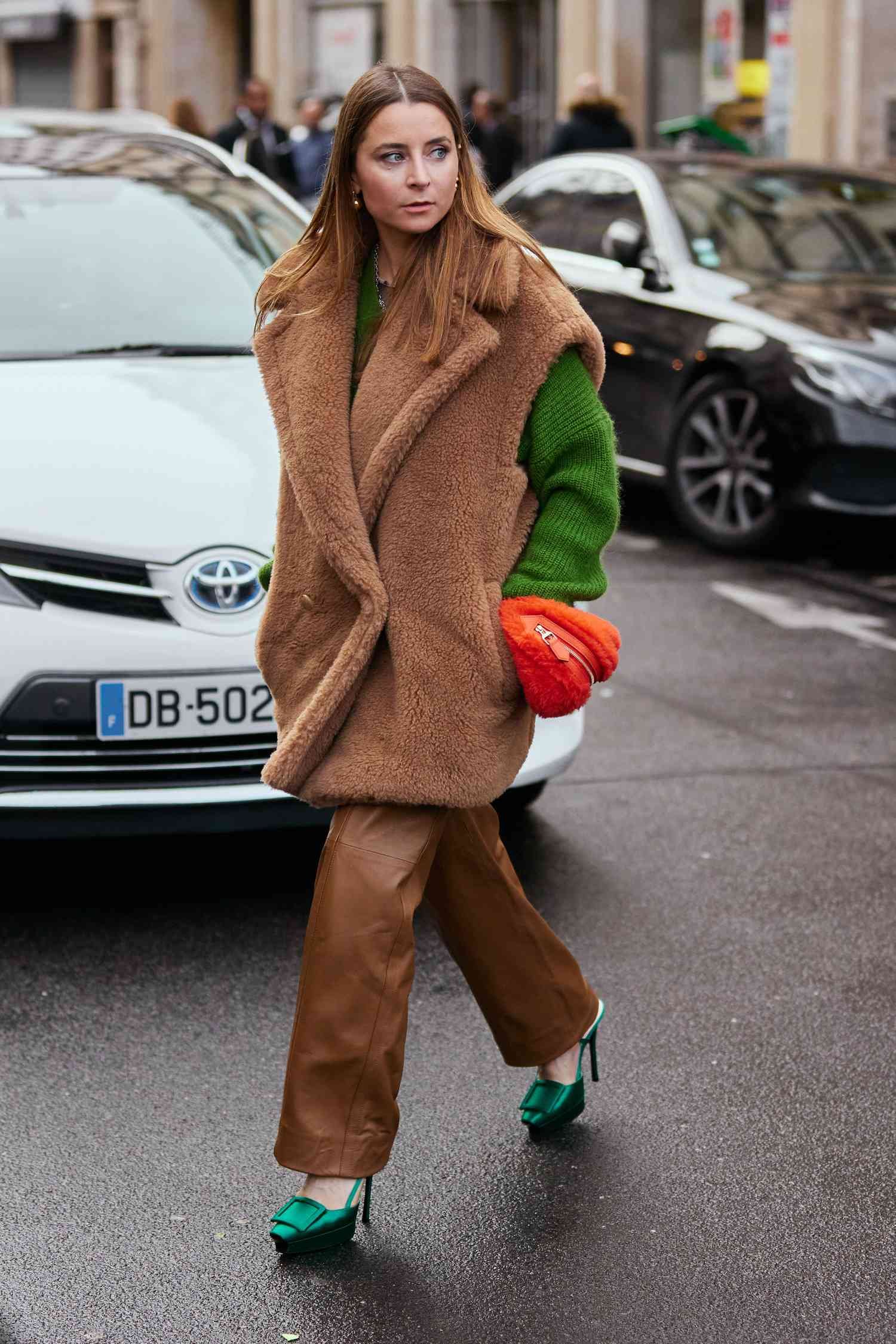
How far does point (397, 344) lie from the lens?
9.27 feet

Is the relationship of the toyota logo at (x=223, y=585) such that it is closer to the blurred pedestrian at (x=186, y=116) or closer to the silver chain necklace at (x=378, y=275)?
the silver chain necklace at (x=378, y=275)

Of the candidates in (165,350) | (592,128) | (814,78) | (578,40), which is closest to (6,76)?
(578,40)

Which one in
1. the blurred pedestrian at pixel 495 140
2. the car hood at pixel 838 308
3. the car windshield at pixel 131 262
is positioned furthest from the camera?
the blurred pedestrian at pixel 495 140

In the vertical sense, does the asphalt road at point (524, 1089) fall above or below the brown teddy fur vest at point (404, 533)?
below

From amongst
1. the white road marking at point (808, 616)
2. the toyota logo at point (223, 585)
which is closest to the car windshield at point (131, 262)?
the toyota logo at point (223, 585)

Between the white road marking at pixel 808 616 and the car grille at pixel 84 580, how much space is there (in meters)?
3.64

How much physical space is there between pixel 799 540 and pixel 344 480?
629 centimetres

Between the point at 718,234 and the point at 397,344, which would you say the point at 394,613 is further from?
the point at 718,234

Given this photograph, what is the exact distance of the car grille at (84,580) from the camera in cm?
409

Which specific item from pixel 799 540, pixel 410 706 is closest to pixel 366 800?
pixel 410 706

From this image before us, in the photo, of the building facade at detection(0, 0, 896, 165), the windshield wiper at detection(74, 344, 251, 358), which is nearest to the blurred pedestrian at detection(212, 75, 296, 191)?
the building facade at detection(0, 0, 896, 165)

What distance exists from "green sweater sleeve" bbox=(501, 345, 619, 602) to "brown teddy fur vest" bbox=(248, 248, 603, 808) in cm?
3

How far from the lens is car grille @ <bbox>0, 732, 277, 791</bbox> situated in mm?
4070

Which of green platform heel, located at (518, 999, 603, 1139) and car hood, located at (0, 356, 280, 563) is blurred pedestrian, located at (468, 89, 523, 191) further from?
green platform heel, located at (518, 999, 603, 1139)
